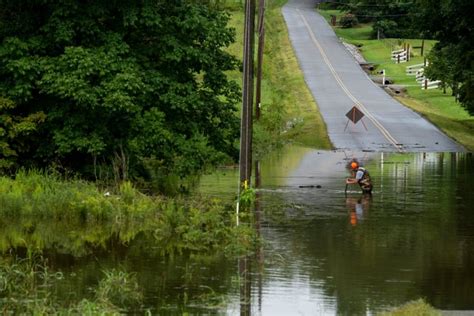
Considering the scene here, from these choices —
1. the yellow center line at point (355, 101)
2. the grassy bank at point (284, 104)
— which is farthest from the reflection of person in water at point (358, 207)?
the yellow center line at point (355, 101)

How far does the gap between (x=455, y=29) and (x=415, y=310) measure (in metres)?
35.2

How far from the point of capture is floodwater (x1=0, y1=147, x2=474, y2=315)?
14.3 m

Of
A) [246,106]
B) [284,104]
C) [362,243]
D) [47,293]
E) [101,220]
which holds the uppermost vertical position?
[246,106]

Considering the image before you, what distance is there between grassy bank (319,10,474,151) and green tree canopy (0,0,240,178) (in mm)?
21856

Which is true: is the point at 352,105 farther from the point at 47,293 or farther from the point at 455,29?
the point at 47,293

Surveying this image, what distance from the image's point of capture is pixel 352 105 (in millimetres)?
61938

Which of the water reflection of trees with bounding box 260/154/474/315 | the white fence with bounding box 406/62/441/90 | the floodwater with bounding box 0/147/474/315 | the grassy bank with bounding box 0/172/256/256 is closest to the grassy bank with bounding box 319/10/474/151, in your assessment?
the white fence with bounding box 406/62/441/90

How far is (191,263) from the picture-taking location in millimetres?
17328

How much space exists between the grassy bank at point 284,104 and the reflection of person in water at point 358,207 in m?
15.9

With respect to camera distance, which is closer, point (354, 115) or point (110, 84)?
point (110, 84)

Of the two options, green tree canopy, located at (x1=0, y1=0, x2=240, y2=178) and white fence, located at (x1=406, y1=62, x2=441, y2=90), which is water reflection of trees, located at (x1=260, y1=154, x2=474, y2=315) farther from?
white fence, located at (x1=406, y1=62, x2=441, y2=90)

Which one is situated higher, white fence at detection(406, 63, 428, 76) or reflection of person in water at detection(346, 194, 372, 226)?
white fence at detection(406, 63, 428, 76)

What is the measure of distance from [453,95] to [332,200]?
47.8m

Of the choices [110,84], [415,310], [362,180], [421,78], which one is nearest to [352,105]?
[421,78]
